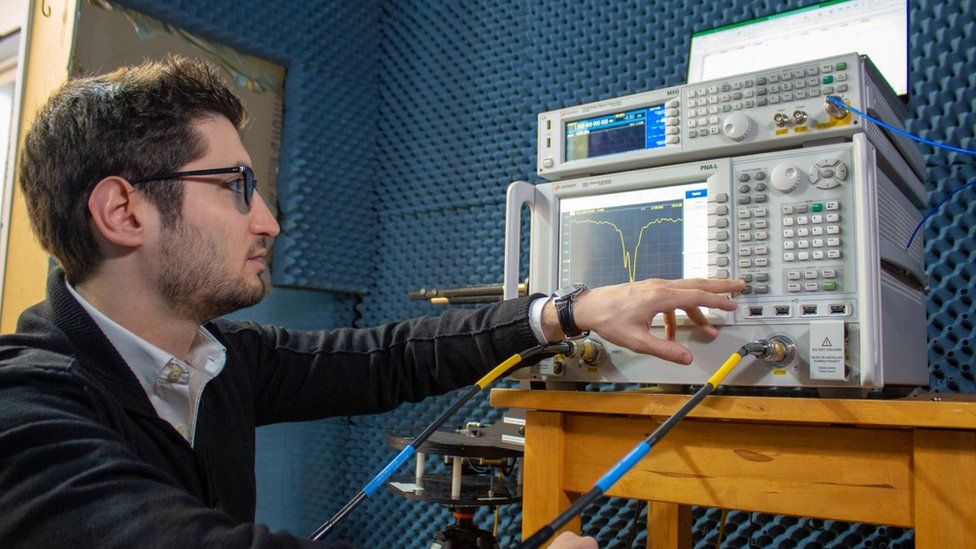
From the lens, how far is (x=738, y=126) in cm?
117

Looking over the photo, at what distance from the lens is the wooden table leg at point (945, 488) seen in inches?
34.6

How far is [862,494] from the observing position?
969 mm

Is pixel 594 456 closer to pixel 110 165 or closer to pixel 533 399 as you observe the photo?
pixel 533 399

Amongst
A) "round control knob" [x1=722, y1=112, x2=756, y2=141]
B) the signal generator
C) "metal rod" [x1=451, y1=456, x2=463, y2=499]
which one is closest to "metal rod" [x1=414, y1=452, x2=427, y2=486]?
"metal rod" [x1=451, y1=456, x2=463, y2=499]

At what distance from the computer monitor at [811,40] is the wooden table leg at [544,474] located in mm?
1163

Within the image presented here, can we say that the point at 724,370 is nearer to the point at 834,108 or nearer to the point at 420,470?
the point at 834,108

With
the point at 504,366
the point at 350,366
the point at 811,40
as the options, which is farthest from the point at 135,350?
the point at 811,40

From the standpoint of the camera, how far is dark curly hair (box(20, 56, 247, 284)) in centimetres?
114

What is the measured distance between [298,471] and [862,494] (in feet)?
7.48

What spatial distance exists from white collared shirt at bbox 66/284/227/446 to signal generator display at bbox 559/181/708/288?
2.11ft

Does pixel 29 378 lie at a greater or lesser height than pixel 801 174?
lesser

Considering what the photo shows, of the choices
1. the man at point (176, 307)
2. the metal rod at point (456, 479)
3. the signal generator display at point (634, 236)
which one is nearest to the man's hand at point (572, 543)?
the man at point (176, 307)

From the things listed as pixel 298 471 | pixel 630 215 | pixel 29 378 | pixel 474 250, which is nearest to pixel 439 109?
pixel 474 250

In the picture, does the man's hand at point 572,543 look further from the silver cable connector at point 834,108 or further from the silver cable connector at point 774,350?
the silver cable connector at point 834,108
